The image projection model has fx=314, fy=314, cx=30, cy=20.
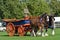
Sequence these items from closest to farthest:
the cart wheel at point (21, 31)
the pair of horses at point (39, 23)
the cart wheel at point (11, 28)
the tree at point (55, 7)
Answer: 1. the pair of horses at point (39, 23)
2. the cart wheel at point (21, 31)
3. the cart wheel at point (11, 28)
4. the tree at point (55, 7)

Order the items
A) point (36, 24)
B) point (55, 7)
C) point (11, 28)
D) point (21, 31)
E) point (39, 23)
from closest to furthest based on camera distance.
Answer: point (39, 23)
point (36, 24)
point (21, 31)
point (11, 28)
point (55, 7)

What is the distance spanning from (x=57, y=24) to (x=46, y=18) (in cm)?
4573

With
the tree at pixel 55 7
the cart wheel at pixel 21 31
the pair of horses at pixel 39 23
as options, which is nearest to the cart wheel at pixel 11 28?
the cart wheel at pixel 21 31

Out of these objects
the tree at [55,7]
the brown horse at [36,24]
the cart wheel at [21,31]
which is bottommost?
the tree at [55,7]

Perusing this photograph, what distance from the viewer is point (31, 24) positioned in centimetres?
2733

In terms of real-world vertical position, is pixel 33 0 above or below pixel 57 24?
above

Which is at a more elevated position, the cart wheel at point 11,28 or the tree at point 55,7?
the cart wheel at point 11,28

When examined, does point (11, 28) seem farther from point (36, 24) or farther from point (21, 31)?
point (36, 24)

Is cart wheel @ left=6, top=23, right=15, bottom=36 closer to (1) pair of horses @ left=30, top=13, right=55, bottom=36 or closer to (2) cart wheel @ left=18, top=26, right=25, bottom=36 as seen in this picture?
(2) cart wheel @ left=18, top=26, right=25, bottom=36

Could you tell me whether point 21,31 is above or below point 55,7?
above

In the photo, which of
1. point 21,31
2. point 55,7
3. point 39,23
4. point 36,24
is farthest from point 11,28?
point 55,7

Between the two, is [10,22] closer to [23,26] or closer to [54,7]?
[23,26]

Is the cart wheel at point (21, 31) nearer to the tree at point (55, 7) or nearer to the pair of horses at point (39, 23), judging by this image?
the pair of horses at point (39, 23)

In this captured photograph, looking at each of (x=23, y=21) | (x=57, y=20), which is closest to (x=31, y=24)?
(x=23, y=21)
